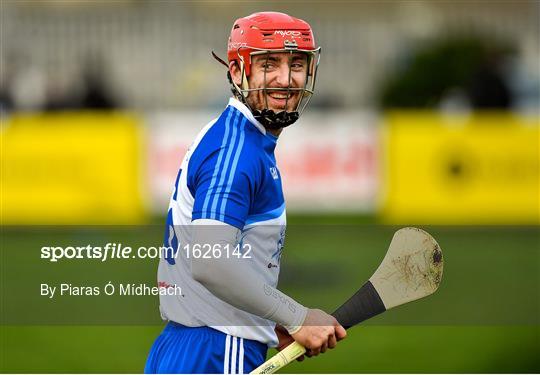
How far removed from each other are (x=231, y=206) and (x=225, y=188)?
0.21ft

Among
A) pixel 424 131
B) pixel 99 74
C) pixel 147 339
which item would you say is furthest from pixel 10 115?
pixel 147 339

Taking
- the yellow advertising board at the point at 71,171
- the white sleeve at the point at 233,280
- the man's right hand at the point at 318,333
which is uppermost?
the white sleeve at the point at 233,280

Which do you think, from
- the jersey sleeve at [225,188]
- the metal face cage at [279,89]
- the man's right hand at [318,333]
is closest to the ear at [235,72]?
the metal face cage at [279,89]

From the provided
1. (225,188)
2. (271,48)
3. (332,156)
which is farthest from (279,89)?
(332,156)

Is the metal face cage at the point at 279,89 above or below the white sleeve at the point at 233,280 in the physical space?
above

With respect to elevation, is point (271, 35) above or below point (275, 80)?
above

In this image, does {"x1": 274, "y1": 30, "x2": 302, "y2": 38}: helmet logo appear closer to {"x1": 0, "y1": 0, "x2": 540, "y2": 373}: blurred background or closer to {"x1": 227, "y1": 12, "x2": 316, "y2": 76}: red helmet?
{"x1": 227, "y1": 12, "x2": 316, "y2": 76}: red helmet

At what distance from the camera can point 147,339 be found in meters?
9.34

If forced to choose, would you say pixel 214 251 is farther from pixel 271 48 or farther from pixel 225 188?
pixel 271 48

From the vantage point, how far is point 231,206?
402cm

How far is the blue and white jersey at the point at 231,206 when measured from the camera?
4066mm

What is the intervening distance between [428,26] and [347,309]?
24.9 meters

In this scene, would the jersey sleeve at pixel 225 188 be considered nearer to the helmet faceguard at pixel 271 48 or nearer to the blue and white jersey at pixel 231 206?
the blue and white jersey at pixel 231 206

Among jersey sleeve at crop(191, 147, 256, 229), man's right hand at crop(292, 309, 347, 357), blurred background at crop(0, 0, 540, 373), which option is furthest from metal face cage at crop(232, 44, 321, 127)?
blurred background at crop(0, 0, 540, 373)
